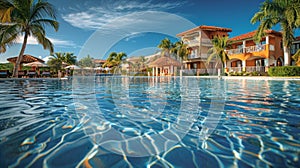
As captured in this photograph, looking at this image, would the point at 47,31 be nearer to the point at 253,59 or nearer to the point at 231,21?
the point at 253,59

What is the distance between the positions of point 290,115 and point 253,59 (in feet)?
85.7

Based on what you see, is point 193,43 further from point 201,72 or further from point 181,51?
point 201,72

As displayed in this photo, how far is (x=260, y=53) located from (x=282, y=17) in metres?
5.41

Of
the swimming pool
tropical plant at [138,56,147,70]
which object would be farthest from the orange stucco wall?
the swimming pool

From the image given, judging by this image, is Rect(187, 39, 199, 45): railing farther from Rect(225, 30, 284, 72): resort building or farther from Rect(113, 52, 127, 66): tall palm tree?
Rect(113, 52, 127, 66): tall palm tree

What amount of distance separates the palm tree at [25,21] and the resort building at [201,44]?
2257cm

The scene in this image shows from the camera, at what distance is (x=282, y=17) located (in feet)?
62.6

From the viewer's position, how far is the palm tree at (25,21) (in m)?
14.8

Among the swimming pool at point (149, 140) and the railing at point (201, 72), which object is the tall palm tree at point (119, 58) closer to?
the railing at point (201, 72)

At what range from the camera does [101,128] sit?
2.83 m

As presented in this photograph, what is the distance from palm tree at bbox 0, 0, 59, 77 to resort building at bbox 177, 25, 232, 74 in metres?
22.6

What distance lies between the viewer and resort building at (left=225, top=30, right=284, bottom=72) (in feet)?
76.0

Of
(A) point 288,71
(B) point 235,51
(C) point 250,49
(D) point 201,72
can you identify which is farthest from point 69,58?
(A) point 288,71

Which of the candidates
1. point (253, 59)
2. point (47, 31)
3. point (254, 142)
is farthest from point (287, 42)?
point (47, 31)
